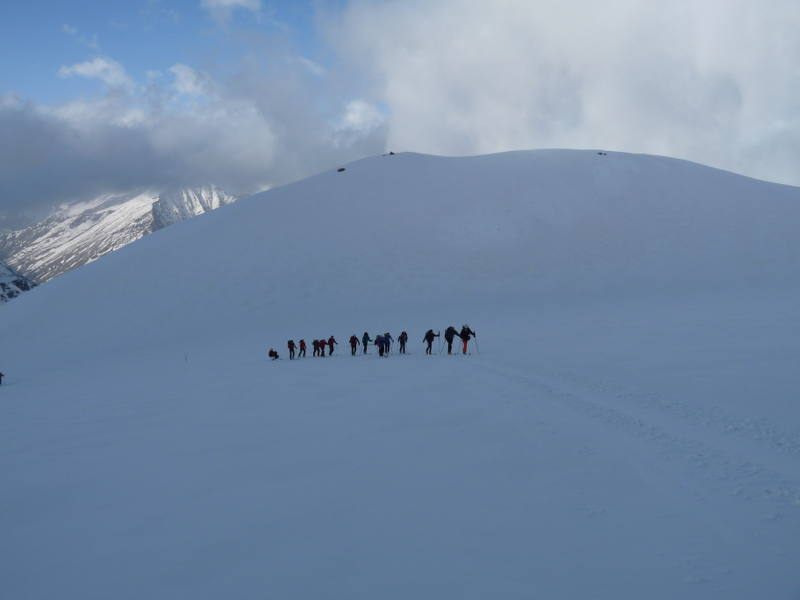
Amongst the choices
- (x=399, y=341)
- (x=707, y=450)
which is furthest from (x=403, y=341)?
(x=707, y=450)

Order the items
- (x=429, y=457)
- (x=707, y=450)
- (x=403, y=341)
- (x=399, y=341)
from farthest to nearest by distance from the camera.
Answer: (x=399, y=341) → (x=403, y=341) → (x=429, y=457) → (x=707, y=450)

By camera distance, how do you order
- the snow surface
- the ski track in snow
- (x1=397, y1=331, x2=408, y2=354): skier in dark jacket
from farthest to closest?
1. (x1=397, y1=331, x2=408, y2=354): skier in dark jacket
2. the ski track in snow
3. the snow surface

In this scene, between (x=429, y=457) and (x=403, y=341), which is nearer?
(x=429, y=457)

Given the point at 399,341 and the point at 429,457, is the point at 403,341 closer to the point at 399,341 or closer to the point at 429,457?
the point at 399,341

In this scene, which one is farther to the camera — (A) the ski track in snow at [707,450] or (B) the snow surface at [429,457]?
(A) the ski track in snow at [707,450]

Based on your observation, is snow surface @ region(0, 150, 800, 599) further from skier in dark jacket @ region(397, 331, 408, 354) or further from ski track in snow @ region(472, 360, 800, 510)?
skier in dark jacket @ region(397, 331, 408, 354)

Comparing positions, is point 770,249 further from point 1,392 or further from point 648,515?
point 1,392

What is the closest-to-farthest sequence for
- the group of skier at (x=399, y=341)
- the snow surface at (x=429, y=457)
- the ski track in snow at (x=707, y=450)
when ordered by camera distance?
the snow surface at (x=429, y=457) → the ski track in snow at (x=707, y=450) → the group of skier at (x=399, y=341)

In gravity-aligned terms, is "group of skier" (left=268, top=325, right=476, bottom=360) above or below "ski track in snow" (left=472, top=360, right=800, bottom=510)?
above

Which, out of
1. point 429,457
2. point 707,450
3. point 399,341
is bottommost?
point 429,457

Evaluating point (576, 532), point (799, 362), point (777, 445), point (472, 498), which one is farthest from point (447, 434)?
point (799, 362)

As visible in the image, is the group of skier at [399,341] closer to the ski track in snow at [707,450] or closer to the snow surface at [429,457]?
the snow surface at [429,457]

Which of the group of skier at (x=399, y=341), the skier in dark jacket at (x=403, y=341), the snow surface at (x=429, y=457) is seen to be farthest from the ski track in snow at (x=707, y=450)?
the skier in dark jacket at (x=403, y=341)

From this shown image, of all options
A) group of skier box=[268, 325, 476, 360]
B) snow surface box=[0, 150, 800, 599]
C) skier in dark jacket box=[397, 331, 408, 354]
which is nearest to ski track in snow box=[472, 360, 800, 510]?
snow surface box=[0, 150, 800, 599]
